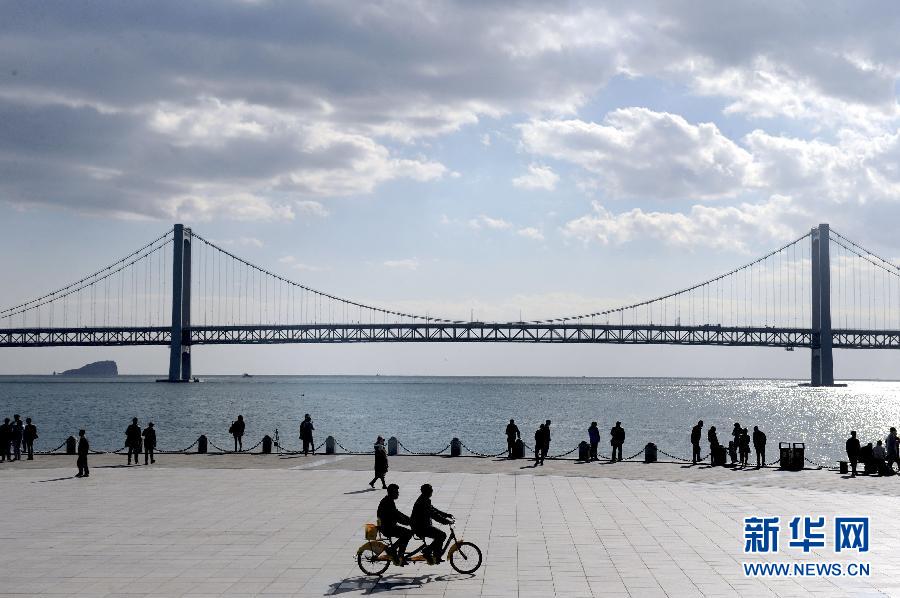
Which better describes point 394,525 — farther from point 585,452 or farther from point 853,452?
point 585,452

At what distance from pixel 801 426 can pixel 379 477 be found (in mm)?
66875

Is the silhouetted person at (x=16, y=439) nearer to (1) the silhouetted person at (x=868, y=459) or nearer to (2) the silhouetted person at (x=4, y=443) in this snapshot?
(2) the silhouetted person at (x=4, y=443)

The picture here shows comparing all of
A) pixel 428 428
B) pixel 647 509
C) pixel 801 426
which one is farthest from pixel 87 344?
pixel 647 509

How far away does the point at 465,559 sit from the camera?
571 inches

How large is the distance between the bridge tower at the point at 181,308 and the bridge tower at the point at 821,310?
84.3 metres

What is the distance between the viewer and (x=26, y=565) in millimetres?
14891

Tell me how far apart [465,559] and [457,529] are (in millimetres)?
3570

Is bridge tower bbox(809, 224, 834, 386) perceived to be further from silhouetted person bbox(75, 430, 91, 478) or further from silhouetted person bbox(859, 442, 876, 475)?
silhouetted person bbox(75, 430, 91, 478)

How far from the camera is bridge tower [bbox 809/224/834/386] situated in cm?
12500

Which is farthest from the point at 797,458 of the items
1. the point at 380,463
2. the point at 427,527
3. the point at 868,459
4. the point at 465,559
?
the point at 427,527

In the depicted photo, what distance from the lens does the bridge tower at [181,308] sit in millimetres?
131000

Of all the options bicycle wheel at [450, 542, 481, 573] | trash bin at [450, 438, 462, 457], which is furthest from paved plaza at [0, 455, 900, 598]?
trash bin at [450, 438, 462, 457]

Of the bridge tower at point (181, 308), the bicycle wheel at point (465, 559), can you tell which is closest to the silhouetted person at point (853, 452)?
the bicycle wheel at point (465, 559)

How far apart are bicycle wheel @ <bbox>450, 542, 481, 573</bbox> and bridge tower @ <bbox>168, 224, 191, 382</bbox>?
4759 inches
